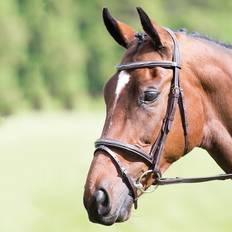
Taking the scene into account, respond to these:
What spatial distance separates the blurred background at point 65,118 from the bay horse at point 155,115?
639cm

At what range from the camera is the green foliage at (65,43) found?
1243 centimetres

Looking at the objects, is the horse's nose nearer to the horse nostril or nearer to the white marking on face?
the horse nostril

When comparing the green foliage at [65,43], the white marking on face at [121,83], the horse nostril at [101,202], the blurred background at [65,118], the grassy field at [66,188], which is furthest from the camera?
the green foliage at [65,43]

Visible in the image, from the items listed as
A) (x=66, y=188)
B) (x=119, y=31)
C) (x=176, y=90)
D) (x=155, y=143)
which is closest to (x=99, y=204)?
(x=155, y=143)

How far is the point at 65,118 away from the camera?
12.4 metres

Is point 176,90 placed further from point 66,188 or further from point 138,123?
point 66,188

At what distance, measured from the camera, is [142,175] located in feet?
11.8

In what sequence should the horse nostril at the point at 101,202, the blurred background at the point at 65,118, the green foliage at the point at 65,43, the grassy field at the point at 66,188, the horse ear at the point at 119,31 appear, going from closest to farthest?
the horse nostril at the point at 101,202, the horse ear at the point at 119,31, the grassy field at the point at 66,188, the blurred background at the point at 65,118, the green foliage at the point at 65,43

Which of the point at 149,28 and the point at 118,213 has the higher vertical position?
the point at 149,28

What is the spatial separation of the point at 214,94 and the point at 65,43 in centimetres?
976

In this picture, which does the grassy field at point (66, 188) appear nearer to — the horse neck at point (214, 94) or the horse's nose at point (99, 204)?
the horse neck at point (214, 94)

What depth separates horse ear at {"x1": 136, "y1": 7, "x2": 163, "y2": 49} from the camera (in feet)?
11.5

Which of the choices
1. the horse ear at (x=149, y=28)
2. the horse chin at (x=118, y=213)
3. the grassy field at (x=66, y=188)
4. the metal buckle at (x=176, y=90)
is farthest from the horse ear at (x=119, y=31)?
the grassy field at (x=66, y=188)

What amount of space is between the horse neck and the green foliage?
8033mm
